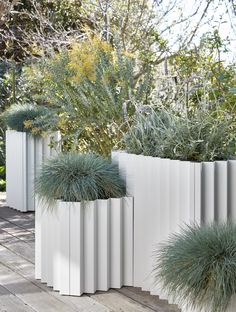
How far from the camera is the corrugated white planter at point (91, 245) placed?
10.6 feet

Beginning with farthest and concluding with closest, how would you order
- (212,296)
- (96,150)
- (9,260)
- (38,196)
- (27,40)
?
(27,40), (96,150), (9,260), (38,196), (212,296)

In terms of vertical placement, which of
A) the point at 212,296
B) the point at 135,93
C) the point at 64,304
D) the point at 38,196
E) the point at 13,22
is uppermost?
the point at 13,22

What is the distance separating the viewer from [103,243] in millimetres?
3283

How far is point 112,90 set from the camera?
4879 millimetres

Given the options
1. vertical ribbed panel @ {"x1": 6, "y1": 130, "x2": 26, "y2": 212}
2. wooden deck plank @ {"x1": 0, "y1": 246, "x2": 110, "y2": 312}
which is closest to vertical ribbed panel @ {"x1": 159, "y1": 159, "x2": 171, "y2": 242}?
wooden deck plank @ {"x1": 0, "y1": 246, "x2": 110, "y2": 312}

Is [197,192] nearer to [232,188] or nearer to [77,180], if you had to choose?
[232,188]

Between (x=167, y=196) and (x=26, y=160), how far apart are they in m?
2.66

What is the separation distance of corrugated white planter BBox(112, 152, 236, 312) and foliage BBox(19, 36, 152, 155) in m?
1.29

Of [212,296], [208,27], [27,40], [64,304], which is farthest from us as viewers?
[27,40]

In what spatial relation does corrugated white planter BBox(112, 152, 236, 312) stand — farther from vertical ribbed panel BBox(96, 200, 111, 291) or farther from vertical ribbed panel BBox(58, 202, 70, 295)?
vertical ribbed panel BBox(58, 202, 70, 295)

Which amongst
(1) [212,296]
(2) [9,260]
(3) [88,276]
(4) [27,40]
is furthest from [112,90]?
(4) [27,40]

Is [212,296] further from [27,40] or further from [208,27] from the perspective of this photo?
[27,40]

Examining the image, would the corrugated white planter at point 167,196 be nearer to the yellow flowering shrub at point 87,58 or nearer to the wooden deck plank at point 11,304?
the wooden deck plank at point 11,304

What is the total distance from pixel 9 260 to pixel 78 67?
1788mm
